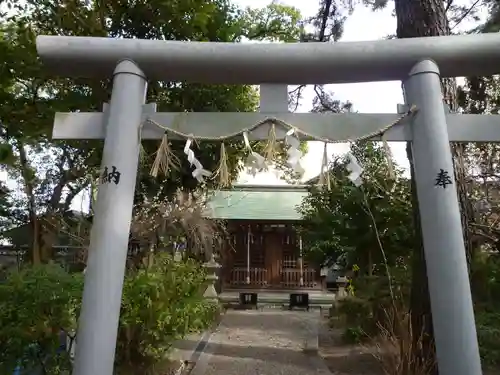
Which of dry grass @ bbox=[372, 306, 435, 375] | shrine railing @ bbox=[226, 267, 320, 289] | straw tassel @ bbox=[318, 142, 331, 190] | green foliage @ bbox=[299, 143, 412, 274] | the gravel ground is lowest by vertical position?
the gravel ground

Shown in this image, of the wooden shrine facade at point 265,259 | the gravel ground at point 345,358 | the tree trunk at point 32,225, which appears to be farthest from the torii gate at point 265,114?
the wooden shrine facade at point 265,259

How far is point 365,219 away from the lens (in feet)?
31.2

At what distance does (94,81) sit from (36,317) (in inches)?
190

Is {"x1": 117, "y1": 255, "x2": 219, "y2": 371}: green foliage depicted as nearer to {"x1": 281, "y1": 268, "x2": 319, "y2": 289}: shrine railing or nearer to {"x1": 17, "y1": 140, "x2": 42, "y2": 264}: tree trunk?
{"x1": 17, "y1": 140, "x2": 42, "y2": 264}: tree trunk

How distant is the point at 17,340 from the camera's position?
3734mm

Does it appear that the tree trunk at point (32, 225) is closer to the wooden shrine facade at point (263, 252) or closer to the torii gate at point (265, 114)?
the wooden shrine facade at point (263, 252)

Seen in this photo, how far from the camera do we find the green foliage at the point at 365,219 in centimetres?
909

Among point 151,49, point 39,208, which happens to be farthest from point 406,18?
point 39,208

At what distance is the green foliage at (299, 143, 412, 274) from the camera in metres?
9.09

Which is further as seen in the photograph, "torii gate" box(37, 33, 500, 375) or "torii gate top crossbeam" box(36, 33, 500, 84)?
"torii gate top crossbeam" box(36, 33, 500, 84)

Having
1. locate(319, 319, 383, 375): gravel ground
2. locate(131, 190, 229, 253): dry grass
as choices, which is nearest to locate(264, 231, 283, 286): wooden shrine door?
locate(131, 190, 229, 253): dry grass

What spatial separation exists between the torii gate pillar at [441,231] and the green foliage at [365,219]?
539 cm

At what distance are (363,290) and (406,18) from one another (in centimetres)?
582

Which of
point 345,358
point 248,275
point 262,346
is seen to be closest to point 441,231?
point 345,358
